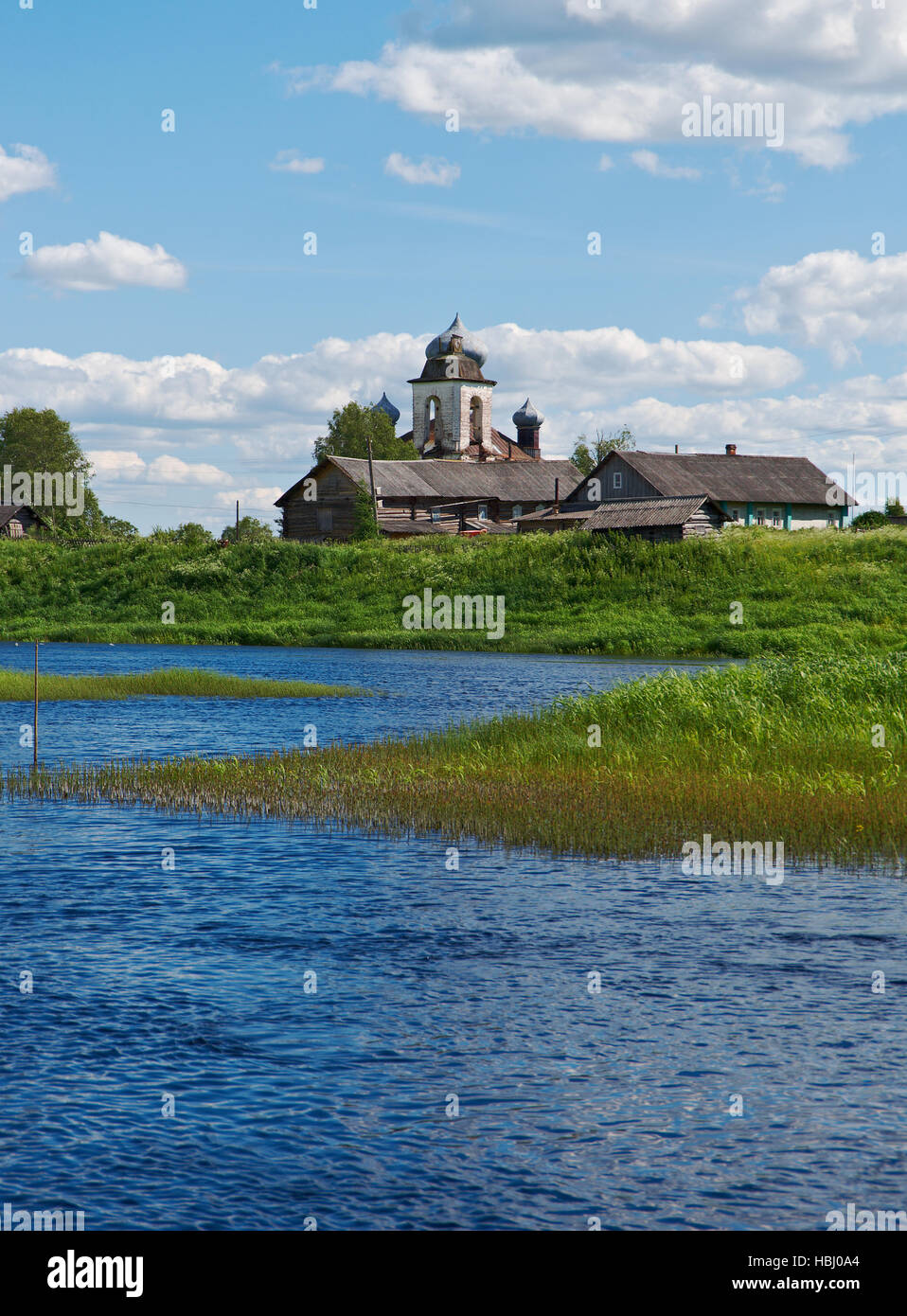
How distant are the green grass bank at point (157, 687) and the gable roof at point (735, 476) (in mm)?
54731

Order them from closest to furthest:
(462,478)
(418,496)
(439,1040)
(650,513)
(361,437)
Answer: (439,1040)
(650,513)
(418,496)
(462,478)
(361,437)

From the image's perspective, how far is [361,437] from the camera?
130 meters

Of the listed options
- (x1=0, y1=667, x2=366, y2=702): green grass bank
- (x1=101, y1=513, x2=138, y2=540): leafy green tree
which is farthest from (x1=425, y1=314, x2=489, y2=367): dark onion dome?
(x1=0, y1=667, x2=366, y2=702): green grass bank

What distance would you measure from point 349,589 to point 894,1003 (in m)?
68.7

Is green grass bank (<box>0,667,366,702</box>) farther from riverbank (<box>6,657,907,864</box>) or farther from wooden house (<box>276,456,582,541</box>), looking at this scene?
wooden house (<box>276,456,582,541</box>)

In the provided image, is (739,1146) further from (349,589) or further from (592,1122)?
(349,589)

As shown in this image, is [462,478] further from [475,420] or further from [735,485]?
[475,420]

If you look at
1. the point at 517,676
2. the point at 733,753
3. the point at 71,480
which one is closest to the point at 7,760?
the point at 733,753

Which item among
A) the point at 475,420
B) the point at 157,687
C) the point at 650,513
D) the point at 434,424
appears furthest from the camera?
the point at 475,420

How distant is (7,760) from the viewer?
25812 millimetres

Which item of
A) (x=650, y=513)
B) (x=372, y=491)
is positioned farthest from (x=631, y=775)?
(x=372, y=491)

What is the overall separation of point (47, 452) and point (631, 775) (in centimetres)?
12209

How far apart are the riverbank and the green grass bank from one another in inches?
529

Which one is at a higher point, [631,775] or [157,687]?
[157,687]
